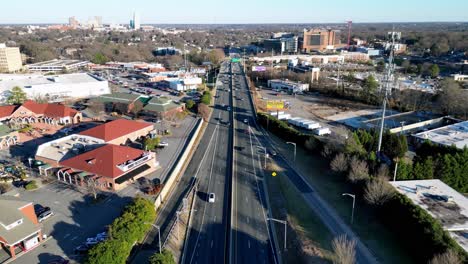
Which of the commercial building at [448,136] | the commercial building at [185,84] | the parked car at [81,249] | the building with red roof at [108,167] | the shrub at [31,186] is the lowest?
the parked car at [81,249]

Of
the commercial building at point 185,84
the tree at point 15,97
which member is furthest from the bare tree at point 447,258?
the tree at point 15,97

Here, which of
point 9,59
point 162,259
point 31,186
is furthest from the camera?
point 9,59

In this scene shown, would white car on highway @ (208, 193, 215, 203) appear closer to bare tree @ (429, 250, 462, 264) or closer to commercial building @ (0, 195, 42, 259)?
commercial building @ (0, 195, 42, 259)

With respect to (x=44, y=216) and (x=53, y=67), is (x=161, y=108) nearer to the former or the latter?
(x=44, y=216)

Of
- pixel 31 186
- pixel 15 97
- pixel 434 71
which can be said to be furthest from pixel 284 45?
pixel 31 186

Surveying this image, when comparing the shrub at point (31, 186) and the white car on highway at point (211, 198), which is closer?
the white car on highway at point (211, 198)

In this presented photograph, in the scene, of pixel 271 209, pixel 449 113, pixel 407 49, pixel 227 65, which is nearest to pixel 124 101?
pixel 271 209

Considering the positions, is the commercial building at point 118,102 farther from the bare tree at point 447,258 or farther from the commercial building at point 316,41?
the commercial building at point 316,41
